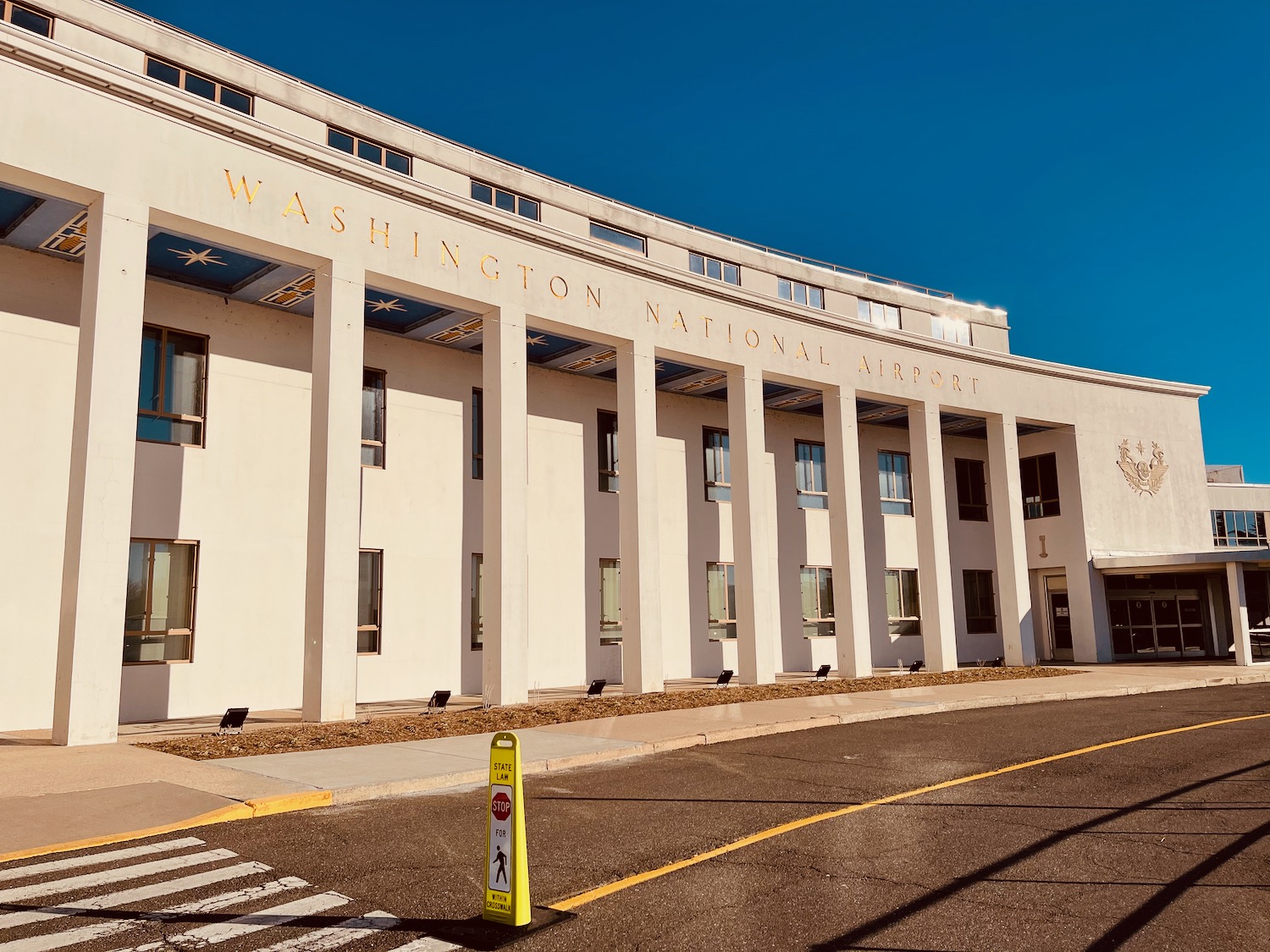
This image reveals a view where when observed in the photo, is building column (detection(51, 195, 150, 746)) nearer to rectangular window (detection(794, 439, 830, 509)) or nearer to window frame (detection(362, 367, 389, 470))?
window frame (detection(362, 367, 389, 470))

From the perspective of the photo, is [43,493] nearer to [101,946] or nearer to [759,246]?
[101,946]

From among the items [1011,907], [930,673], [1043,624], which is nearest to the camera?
[1011,907]

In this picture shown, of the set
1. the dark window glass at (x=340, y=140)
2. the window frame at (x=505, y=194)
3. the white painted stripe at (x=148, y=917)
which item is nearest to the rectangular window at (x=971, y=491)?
the window frame at (x=505, y=194)

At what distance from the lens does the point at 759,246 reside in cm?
2795

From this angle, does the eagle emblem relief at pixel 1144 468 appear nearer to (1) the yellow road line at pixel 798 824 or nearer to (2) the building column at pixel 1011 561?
(2) the building column at pixel 1011 561

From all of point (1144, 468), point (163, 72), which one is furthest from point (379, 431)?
point (1144, 468)

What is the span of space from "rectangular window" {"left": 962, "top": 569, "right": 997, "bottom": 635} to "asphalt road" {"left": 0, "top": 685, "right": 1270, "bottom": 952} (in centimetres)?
1999

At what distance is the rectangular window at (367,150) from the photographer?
2003cm

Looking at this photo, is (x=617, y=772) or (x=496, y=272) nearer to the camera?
(x=617, y=772)

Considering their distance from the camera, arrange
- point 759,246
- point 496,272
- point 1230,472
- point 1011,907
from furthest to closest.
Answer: point 1230,472 < point 759,246 < point 496,272 < point 1011,907

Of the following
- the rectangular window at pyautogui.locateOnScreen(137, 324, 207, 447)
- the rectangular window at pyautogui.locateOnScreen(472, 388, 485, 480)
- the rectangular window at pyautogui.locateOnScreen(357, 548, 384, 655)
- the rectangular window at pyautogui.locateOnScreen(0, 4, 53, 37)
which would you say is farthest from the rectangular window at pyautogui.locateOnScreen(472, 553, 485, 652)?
the rectangular window at pyautogui.locateOnScreen(0, 4, 53, 37)

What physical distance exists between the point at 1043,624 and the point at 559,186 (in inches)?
805

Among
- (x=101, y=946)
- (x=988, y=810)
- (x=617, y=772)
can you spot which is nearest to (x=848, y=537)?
(x=617, y=772)

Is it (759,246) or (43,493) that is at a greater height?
(759,246)
